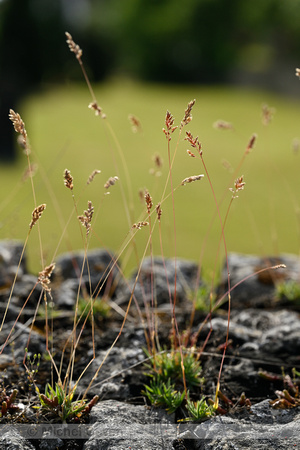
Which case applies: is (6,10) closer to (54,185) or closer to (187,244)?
(54,185)

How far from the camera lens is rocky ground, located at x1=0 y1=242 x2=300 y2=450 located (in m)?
1.69

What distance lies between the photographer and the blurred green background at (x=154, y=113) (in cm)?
561

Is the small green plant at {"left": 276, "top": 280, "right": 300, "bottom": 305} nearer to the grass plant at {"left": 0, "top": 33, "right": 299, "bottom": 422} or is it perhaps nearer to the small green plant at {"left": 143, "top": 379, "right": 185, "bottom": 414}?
the grass plant at {"left": 0, "top": 33, "right": 299, "bottom": 422}

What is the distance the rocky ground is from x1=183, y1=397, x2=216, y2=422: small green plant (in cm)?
2

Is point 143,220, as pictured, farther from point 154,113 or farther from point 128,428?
point 154,113

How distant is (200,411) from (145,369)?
0.41 meters

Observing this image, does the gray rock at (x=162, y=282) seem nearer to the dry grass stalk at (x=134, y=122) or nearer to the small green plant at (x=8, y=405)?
the dry grass stalk at (x=134, y=122)

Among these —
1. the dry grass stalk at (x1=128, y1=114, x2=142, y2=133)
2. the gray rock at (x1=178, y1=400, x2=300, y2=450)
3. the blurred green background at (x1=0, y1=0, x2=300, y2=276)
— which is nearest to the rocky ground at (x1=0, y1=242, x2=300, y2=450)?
the gray rock at (x1=178, y1=400, x2=300, y2=450)

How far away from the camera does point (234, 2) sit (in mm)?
22969

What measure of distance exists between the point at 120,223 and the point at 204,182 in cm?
238

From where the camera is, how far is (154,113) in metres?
14.9

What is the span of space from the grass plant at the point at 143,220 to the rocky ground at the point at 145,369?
45 mm

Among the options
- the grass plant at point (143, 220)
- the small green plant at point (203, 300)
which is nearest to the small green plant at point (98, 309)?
the grass plant at point (143, 220)

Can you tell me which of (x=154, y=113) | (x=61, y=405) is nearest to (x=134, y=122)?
(x=61, y=405)
